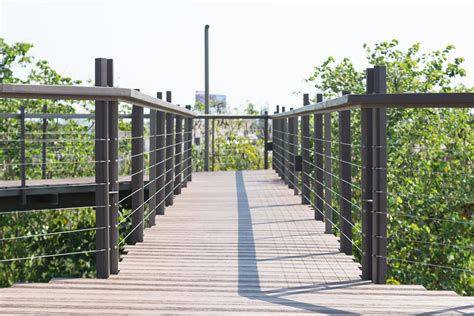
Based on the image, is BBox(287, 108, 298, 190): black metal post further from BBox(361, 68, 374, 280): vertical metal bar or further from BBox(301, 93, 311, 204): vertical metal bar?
BBox(361, 68, 374, 280): vertical metal bar

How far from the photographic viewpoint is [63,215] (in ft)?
36.0

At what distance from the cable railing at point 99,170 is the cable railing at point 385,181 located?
1337mm

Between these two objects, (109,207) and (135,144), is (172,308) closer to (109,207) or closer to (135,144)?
(109,207)

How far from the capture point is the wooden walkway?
4.07 meters

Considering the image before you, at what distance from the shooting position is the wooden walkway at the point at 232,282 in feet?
13.4

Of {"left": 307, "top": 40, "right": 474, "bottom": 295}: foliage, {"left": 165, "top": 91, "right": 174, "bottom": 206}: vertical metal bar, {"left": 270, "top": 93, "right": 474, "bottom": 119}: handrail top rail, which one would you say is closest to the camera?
{"left": 270, "top": 93, "right": 474, "bottom": 119}: handrail top rail

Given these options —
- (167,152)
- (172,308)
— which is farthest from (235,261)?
(167,152)

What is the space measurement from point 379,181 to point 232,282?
1.04 m

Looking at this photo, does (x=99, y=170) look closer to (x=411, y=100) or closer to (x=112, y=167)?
(x=112, y=167)

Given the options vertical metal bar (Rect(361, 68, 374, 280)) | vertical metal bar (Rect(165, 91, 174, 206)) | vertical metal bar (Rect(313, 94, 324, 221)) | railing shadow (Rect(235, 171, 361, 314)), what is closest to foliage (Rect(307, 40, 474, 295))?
vertical metal bar (Rect(313, 94, 324, 221))

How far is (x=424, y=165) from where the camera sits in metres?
10.8

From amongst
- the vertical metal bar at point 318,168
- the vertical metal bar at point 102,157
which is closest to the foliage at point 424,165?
the vertical metal bar at point 318,168

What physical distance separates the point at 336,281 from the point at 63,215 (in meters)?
6.89

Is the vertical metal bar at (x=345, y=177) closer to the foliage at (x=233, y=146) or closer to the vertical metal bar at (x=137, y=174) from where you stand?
the vertical metal bar at (x=137, y=174)
